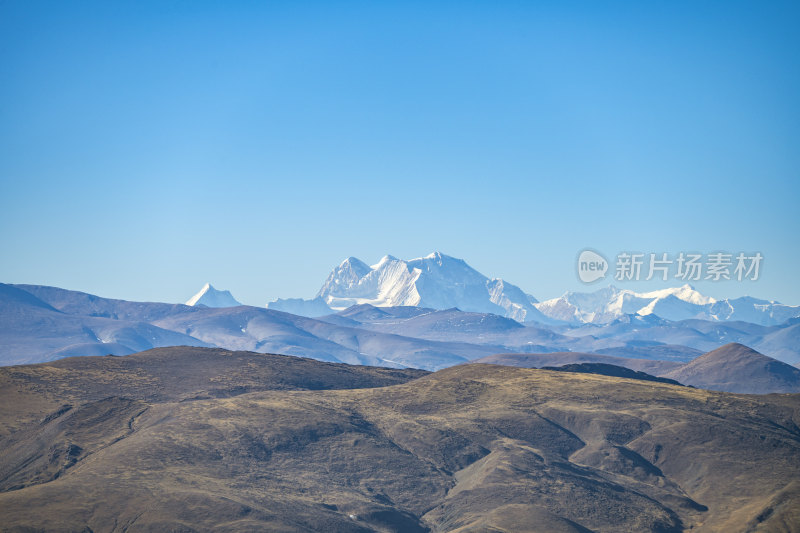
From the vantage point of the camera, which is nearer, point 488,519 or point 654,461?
point 488,519

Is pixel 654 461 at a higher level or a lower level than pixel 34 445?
higher

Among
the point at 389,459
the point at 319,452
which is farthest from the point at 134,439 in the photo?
the point at 389,459

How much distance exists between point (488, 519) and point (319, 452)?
46.8m

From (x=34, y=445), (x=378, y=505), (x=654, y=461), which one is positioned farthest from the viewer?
(x=654, y=461)

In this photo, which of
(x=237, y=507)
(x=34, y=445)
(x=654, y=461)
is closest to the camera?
(x=237, y=507)

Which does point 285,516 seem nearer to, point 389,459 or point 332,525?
point 332,525

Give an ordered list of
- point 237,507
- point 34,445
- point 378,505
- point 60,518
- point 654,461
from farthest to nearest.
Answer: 1. point 654,461
2. point 34,445
3. point 378,505
4. point 237,507
5. point 60,518

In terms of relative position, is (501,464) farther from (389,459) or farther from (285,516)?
(285,516)

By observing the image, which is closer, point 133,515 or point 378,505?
point 133,515

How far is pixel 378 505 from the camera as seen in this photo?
171 m

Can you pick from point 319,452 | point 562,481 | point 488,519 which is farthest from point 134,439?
point 562,481

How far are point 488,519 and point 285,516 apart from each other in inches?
1407

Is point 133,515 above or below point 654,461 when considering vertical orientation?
below

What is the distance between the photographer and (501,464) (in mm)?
187625
